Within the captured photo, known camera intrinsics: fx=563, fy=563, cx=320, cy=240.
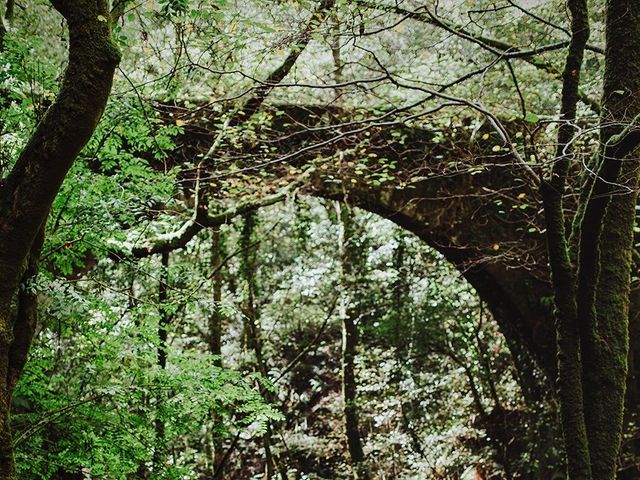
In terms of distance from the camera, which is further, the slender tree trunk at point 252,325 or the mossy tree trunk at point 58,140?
the slender tree trunk at point 252,325

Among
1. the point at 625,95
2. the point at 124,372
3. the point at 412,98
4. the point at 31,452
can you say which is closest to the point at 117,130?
the point at 124,372

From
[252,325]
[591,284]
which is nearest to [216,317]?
[252,325]

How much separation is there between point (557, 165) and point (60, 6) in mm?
2823

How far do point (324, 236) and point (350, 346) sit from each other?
6.98 ft

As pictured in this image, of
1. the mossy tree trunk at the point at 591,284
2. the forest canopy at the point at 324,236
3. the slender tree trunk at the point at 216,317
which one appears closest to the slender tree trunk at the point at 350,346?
the forest canopy at the point at 324,236

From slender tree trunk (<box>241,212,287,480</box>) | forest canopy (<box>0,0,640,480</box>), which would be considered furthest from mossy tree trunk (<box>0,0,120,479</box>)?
slender tree trunk (<box>241,212,287,480</box>)

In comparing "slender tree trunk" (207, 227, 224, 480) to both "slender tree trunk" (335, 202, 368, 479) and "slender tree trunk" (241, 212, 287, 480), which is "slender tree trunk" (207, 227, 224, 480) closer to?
"slender tree trunk" (241, 212, 287, 480)

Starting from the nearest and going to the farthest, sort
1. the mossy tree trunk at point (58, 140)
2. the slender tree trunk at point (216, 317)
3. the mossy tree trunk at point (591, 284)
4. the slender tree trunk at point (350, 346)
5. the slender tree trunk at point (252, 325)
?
the mossy tree trunk at point (58, 140) < the mossy tree trunk at point (591, 284) < the slender tree trunk at point (252, 325) < the slender tree trunk at point (350, 346) < the slender tree trunk at point (216, 317)

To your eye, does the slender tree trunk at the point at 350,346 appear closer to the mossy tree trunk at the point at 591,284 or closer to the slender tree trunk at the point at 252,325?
the slender tree trunk at the point at 252,325

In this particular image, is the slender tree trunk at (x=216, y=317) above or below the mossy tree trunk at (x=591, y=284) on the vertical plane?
above

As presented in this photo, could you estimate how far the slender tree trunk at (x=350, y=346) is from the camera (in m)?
7.61

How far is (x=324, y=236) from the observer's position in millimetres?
9289

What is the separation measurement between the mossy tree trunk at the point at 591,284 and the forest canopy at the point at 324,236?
0.05 feet

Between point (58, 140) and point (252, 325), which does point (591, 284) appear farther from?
point (252, 325)
